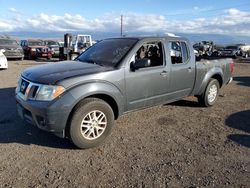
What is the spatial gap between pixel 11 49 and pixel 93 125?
58.4ft

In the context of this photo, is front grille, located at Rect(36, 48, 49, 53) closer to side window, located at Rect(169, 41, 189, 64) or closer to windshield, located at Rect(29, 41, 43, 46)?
windshield, located at Rect(29, 41, 43, 46)

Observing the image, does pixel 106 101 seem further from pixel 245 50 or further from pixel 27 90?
pixel 245 50

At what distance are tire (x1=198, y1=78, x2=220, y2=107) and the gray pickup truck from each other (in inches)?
14.9

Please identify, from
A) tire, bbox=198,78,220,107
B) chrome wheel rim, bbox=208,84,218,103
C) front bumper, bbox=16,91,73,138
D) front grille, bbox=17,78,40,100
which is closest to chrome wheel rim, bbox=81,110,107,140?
front bumper, bbox=16,91,73,138

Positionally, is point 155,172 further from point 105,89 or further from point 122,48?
point 122,48

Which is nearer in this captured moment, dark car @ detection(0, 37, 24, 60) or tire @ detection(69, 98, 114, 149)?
tire @ detection(69, 98, 114, 149)

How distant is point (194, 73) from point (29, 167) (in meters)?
4.11

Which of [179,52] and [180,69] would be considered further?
[179,52]

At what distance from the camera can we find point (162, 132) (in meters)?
5.62

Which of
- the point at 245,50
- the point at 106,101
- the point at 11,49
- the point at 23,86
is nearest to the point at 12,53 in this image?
the point at 11,49

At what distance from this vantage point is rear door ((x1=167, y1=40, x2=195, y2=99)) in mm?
6180

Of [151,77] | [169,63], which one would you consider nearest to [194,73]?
[169,63]

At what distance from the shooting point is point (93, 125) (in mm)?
4863

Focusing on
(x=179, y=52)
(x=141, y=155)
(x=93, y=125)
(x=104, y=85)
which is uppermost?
(x=179, y=52)
